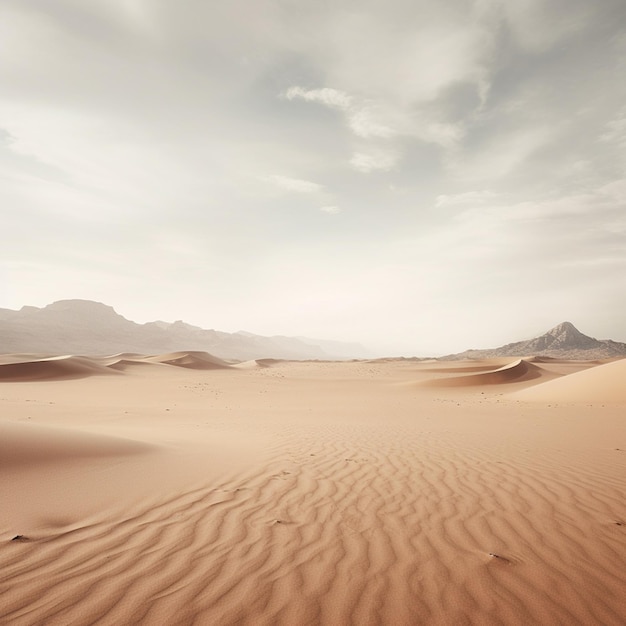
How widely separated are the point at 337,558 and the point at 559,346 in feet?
289

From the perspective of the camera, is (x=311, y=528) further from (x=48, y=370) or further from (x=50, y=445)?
(x=48, y=370)

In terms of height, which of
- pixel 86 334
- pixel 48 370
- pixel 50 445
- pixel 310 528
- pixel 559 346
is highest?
pixel 86 334

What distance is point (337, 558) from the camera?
127 inches

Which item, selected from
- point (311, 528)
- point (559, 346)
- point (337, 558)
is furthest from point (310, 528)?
point (559, 346)

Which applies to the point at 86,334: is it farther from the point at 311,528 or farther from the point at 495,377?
the point at 311,528

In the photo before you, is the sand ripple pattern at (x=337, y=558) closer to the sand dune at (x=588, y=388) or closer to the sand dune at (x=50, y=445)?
the sand dune at (x=50, y=445)

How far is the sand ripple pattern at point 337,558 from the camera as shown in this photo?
2.57m

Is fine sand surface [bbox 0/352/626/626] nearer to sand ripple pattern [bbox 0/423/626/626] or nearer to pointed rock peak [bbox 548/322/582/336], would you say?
sand ripple pattern [bbox 0/423/626/626]

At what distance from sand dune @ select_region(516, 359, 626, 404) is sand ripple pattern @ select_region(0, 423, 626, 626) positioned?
495 inches

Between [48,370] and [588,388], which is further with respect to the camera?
[48,370]

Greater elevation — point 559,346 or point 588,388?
point 559,346

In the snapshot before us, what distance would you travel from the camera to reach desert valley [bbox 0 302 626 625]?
2.62m

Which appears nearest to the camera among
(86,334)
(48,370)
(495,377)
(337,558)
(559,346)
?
(337,558)

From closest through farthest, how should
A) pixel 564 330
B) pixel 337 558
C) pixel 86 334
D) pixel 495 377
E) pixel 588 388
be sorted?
pixel 337 558 < pixel 588 388 < pixel 495 377 < pixel 564 330 < pixel 86 334
